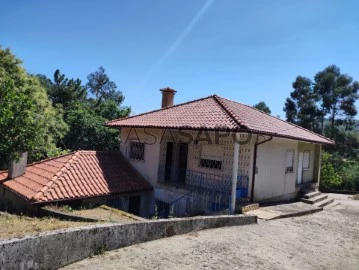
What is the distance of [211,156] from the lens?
13445mm

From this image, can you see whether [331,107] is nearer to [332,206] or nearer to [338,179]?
[338,179]

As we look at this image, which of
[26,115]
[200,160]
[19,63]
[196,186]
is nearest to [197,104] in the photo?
[200,160]

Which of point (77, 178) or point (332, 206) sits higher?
point (77, 178)

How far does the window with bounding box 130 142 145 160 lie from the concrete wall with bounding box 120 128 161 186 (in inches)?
8.1

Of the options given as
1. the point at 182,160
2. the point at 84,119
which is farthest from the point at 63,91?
the point at 182,160

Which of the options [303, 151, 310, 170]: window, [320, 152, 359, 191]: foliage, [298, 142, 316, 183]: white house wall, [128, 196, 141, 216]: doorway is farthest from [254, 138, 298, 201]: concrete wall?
[320, 152, 359, 191]: foliage

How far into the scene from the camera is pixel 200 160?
1389cm

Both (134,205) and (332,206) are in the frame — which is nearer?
(134,205)

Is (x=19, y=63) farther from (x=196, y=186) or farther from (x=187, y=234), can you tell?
(x=187, y=234)

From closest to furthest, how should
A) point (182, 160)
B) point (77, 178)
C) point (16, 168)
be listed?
point (77, 178) < point (16, 168) < point (182, 160)

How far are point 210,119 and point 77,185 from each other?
6.07 meters

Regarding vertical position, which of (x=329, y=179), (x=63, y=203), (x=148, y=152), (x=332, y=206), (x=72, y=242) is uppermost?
(x=148, y=152)

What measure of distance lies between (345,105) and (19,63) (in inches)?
1232

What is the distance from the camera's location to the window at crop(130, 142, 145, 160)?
52.1 feet
